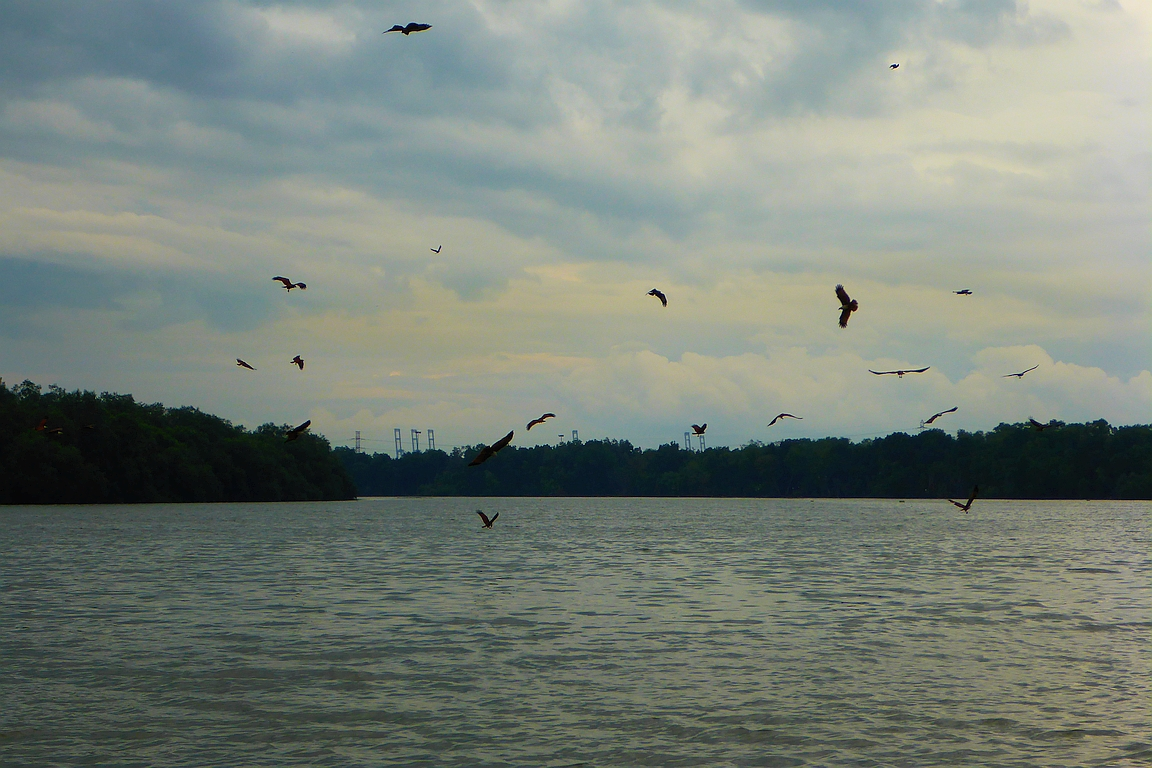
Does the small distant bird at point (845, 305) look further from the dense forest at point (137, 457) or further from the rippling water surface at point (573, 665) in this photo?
the dense forest at point (137, 457)

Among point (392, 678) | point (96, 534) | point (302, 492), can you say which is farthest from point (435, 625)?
point (302, 492)

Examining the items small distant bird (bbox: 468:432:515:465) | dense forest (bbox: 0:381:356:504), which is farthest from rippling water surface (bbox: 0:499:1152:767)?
dense forest (bbox: 0:381:356:504)

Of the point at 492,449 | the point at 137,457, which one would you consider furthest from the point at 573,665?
the point at 137,457

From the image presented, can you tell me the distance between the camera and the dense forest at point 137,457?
12050cm

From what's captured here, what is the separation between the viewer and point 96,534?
69.4m

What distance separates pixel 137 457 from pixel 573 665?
127 m

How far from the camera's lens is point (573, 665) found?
2141cm

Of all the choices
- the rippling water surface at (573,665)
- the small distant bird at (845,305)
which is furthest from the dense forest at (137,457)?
the small distant bird at (845,305)

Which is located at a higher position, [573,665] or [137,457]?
[137,457]

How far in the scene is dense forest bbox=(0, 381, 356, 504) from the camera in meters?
120

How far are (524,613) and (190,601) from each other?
10.3 meters

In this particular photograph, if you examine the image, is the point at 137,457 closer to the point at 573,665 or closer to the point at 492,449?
the point at 573,665

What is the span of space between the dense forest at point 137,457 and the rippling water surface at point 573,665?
63.4 meters

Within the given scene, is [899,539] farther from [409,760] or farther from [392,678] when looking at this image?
[409,760]
